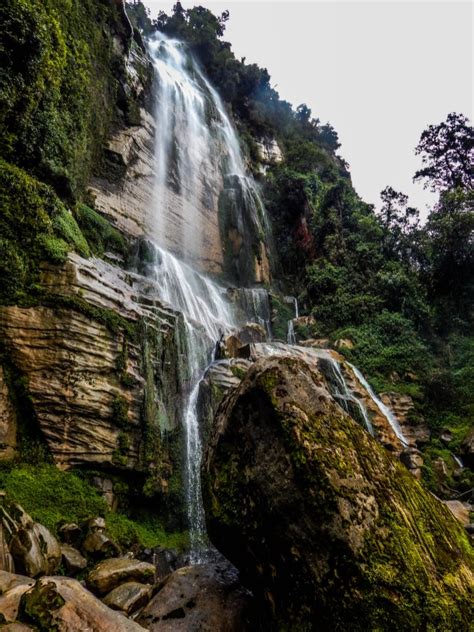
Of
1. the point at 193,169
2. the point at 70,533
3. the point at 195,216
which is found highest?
the point at 193,169

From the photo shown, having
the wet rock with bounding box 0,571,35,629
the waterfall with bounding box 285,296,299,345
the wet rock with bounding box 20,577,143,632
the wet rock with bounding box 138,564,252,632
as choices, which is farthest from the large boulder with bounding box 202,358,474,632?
the waterfall with bounding box 285,296,299,345

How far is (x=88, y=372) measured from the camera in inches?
332

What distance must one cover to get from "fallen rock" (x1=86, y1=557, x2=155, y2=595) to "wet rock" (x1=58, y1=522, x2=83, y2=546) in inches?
63.8

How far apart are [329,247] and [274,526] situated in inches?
992

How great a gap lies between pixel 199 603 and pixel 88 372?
224 inches

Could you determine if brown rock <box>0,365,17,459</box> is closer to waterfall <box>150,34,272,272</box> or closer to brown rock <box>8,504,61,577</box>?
brown rock <box>8,504,61,577</box>

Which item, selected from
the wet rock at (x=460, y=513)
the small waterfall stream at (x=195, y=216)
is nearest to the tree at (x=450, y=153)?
the small waterfall stream at (x=195, y=216)

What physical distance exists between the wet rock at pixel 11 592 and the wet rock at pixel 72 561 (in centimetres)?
216

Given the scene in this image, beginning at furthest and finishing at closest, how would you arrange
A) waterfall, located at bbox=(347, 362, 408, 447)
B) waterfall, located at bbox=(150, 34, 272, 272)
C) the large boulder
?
1. waterfall, located at bbox=(150, 34, 272, 272)
2. waterfall, located at bbox=(347, 362, 408, 447)
3. the large boulder

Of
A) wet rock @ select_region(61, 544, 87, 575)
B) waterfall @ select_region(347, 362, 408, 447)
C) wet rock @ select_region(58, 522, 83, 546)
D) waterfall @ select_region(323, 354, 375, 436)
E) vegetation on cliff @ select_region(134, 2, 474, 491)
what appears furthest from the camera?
vegetation on cliff @ select_region(134, 2, 474, 491)

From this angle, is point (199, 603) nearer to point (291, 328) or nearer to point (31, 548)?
point (31, 548)

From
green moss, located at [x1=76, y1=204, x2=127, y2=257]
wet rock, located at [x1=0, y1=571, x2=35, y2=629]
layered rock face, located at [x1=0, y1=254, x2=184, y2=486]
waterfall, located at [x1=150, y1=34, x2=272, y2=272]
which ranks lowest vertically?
wet rock, located at [x1=0, y1=571, x2=35, y2=629]

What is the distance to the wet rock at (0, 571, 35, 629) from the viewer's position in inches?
132

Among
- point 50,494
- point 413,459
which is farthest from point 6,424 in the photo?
point 413,459
